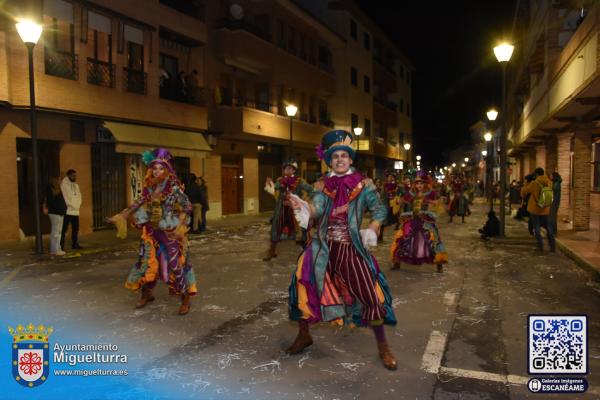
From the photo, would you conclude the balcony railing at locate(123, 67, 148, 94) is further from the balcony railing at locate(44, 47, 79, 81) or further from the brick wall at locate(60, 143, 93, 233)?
the brick wall at locate(60, 143, 93, 233)

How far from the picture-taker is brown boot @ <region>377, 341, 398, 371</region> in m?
4.18

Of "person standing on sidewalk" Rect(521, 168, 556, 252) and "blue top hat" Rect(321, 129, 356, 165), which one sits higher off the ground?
"blue top hat" Rect(321, 129, 356, 165)

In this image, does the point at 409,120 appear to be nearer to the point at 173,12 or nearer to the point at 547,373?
the point at 173,12

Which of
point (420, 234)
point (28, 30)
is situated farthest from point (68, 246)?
point (420, 234)

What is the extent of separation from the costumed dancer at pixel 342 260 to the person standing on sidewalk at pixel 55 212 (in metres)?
8.43

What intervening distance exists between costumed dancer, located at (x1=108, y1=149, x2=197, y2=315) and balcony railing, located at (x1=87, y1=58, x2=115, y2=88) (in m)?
10.8

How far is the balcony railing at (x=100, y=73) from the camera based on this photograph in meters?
15.3

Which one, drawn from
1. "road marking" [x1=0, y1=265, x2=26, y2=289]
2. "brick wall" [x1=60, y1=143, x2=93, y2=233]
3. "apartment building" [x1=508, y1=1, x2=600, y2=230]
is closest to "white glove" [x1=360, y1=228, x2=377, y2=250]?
"road marking" [x1=0, y1=265, x2=26, y2=289]

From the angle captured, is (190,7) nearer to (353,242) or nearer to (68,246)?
(68,246)

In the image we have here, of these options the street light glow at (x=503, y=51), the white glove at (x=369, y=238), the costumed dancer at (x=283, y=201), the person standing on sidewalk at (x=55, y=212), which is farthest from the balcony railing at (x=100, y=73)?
the white glove at (x=369, y=238)

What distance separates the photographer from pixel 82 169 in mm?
15211

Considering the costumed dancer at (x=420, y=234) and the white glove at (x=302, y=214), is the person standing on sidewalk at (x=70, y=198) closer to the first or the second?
the costumed dancer at (x=420, y=234)

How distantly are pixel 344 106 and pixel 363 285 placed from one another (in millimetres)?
30035

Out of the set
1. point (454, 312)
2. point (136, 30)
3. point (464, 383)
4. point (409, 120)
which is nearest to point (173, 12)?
point (136, 30)
